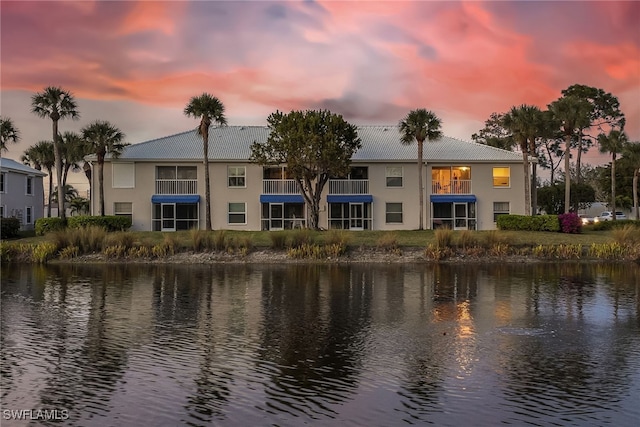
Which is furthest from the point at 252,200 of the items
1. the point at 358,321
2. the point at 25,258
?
the point at 358,321

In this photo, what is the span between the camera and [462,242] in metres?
34.1

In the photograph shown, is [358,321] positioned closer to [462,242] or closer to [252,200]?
[462,242]

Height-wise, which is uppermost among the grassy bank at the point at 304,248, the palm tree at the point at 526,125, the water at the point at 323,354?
the palm tree at the point at 526,125

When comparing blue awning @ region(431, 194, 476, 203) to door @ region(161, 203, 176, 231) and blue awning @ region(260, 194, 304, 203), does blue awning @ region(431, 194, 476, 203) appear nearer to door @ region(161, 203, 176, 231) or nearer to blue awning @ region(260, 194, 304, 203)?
blue awning @ region(260, 194, 304, 203)

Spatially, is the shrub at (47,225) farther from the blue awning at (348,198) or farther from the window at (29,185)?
the blue awning at (348,198)

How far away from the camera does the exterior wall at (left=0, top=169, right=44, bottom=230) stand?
172 feet

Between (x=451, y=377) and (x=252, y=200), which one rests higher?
(x=252, y=200)

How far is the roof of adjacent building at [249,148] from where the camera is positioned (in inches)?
1922

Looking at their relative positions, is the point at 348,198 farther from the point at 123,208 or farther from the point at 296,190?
the point at 123,208

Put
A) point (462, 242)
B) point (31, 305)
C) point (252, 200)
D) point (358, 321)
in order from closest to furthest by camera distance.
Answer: point (358, 321), point (31, 305), point (462, 242), point (252, 200)

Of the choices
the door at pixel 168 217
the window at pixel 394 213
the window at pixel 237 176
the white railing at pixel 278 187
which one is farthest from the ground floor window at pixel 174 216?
the window at pixel 394 213

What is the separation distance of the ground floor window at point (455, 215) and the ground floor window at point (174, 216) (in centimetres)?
1741

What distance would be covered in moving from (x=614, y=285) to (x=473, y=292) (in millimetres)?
5510

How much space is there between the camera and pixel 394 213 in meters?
49.7
